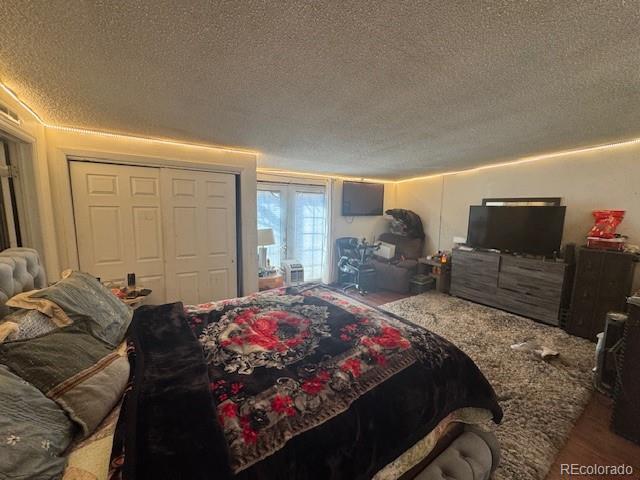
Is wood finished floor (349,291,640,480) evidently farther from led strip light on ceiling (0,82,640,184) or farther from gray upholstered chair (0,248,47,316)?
gray upholstered chair (0,248,47,316)

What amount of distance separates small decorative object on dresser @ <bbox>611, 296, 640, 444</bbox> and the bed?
101 cm

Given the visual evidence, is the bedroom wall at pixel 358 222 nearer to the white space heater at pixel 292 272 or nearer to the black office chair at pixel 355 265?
the black office chair at pixel 355 265

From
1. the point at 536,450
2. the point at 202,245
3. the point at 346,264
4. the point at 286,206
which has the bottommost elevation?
the point at 536,450

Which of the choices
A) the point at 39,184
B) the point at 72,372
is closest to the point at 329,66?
the point at 72,372

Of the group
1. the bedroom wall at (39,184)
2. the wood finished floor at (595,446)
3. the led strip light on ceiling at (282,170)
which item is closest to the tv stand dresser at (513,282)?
the led strip light on ceiling at (282,170)

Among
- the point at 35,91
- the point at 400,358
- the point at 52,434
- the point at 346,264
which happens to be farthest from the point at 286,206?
the point at 52,434

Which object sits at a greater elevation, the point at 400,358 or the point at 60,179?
the point at 60,179

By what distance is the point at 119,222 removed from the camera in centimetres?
275

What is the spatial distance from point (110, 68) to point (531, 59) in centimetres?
227

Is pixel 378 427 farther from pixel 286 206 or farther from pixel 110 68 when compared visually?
pixel 286 206

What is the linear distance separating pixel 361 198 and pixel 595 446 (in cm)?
447

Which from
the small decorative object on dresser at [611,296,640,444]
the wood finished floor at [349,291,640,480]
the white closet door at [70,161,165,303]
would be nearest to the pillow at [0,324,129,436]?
the white closet door at [70,161,165,303]

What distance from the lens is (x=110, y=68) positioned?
142 centimetres

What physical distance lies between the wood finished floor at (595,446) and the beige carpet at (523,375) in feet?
0.12
